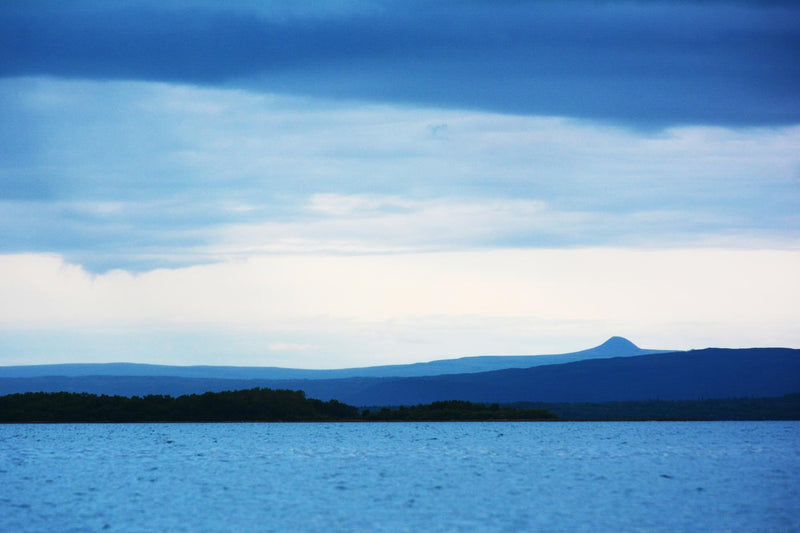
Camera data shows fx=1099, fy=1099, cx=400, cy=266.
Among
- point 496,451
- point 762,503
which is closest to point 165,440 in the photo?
point 496,451

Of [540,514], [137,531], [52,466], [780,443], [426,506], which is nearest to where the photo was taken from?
[137,531]

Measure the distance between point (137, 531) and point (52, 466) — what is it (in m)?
61.5

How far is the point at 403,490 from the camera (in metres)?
86.1

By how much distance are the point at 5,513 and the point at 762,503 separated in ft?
Result: 160

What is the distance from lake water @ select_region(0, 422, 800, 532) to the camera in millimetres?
64875

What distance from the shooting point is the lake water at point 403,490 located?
6488 cm

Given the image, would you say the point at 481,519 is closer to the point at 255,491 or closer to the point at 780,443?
the point at 255,491

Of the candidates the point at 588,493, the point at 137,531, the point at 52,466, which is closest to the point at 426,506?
the point at 588,493

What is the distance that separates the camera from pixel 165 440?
632 feet

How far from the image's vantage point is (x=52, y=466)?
4685 inches

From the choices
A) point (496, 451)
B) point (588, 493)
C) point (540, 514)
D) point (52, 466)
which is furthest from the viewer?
point (496, 451)

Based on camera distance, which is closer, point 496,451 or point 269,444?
point 496,451

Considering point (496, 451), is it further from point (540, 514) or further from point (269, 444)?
point (540, 514)

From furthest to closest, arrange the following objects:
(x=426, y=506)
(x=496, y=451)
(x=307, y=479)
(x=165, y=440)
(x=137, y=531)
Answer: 1. (x=165, y=440)
2. (x=496, y=451)
3. (x=307, y=479)
4. (x=426, y=506)
5. (x=137, y=531)
